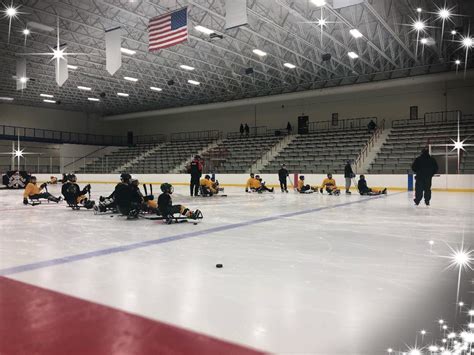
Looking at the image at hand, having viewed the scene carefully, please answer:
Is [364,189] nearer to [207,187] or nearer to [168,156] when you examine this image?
[207,187]

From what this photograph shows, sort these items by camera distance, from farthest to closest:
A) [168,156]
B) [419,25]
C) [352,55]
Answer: [168,156] → [352,55] → [419,25]

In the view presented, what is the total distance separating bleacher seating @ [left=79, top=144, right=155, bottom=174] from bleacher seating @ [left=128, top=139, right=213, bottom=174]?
207 centimetres

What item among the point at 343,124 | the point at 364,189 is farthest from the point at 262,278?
the point at 343,124

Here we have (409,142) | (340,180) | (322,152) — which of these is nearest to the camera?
(340,180)

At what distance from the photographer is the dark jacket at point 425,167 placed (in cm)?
1154

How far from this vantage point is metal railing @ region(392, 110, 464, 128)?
26295 mm

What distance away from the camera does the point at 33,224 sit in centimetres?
808

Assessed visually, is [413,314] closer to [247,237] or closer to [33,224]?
[247,237]

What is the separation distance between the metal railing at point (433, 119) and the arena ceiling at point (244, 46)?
9.78ft

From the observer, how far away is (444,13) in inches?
686

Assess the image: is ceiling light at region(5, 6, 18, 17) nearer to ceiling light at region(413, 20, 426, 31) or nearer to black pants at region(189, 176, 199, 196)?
black pants at region(189, 176, 199, 196)

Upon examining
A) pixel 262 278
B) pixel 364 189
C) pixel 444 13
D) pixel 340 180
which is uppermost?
pixel 444 13

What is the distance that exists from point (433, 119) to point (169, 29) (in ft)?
69.1

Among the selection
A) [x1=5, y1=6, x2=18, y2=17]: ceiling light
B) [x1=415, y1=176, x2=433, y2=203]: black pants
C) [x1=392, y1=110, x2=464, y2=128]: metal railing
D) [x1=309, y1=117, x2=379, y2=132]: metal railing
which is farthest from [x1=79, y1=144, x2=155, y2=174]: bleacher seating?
[x1=415, y1=176, x2=433, y2=203]: black pants
